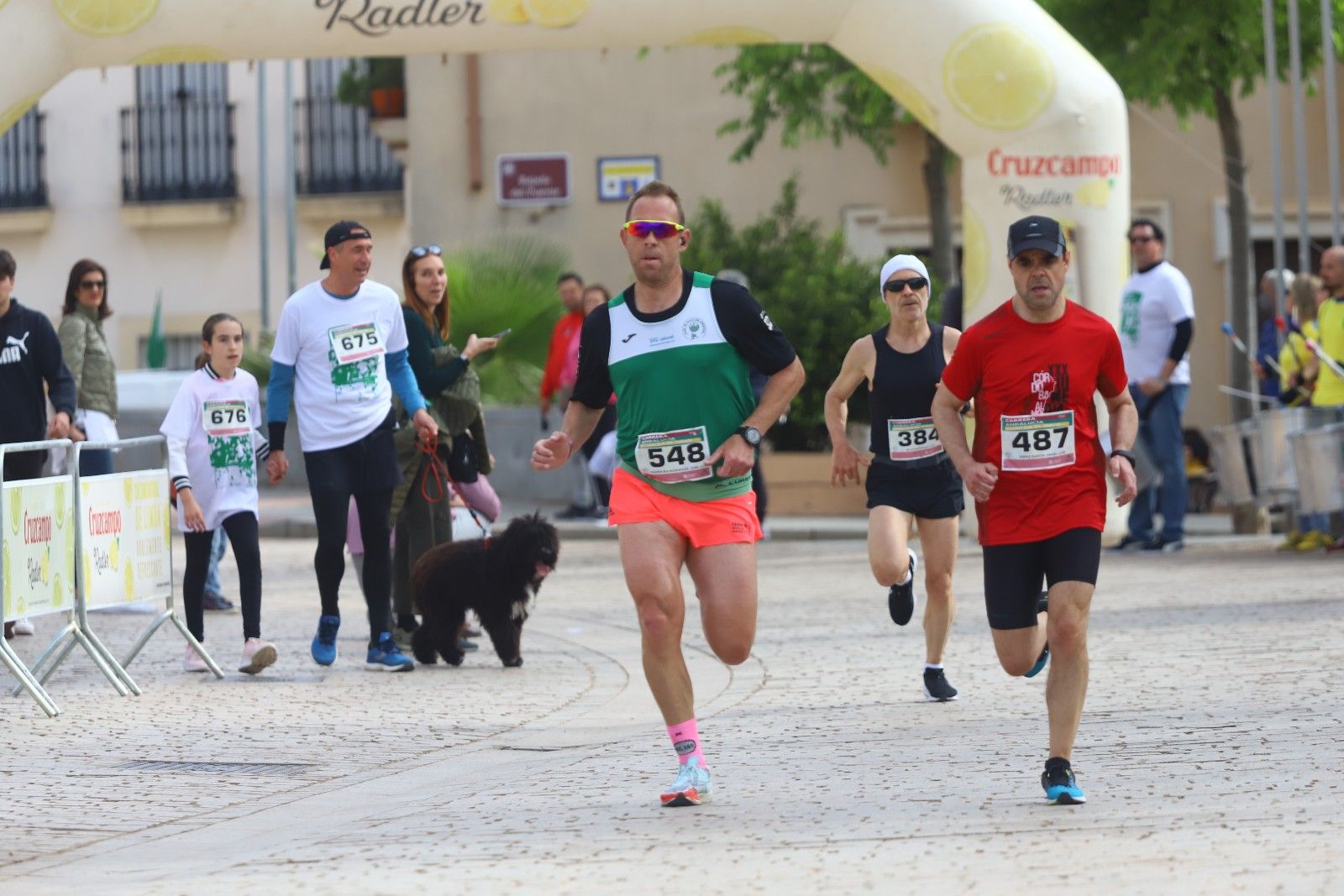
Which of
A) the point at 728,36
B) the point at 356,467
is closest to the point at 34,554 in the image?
the point at 356,467

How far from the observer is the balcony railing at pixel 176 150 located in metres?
36.4

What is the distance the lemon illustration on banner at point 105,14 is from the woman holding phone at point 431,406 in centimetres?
432

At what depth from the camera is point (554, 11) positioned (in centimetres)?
1513

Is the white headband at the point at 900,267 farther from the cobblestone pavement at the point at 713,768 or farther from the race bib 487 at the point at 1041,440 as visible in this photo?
the race bib 487 at the point at 1041,440

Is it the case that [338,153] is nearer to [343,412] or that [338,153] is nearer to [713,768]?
[343,412]

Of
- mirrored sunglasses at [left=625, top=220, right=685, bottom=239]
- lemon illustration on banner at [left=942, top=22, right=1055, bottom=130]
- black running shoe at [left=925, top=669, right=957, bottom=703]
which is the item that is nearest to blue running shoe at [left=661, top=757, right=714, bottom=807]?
mirrored sunglasses at [left=625, top=220, right=685, bottom=239]

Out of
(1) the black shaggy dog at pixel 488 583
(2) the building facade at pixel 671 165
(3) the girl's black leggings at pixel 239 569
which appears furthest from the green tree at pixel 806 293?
(3) the girl's black leggings at pixel 239 569

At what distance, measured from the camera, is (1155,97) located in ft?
65.9

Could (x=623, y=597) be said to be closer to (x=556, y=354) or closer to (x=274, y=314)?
(x=556, y=354)

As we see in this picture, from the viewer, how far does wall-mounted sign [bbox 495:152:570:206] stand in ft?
91.8

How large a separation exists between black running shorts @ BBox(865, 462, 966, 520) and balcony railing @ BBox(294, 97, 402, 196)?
2629cm

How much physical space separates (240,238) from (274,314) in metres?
1.31

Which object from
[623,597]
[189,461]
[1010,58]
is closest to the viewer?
[189,461]

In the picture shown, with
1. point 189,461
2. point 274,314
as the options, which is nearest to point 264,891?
point 189,461
